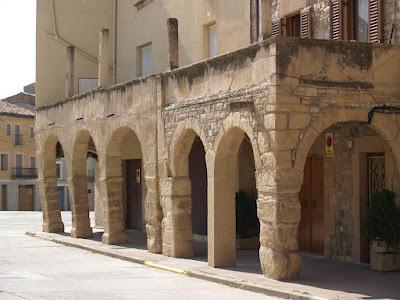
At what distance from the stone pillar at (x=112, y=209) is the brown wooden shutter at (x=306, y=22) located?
6746mm

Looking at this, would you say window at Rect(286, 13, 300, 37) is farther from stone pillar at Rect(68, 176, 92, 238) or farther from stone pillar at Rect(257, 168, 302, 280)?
stone pillar at Rect(68, 176, 92, 238)

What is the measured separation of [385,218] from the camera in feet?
45.7

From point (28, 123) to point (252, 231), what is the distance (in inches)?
1937

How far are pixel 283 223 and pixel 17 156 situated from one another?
55983 millimetres

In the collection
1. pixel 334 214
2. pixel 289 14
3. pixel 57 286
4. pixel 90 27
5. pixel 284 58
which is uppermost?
pixel 90 27

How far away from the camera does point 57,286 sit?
13344mm

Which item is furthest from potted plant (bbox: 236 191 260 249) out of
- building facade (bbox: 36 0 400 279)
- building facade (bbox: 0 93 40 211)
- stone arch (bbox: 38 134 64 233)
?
building facade (bbox: 0 93 40 211)

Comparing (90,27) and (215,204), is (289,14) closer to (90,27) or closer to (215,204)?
(215,204)

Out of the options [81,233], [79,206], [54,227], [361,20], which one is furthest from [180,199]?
[54,227]

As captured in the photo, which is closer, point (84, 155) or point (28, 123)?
point (84, 155)

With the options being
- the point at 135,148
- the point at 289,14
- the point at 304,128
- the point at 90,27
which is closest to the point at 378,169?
the point at 304,128

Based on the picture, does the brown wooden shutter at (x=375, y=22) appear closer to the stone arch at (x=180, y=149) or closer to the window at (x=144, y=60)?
the stone arch at (x=180, y=149)

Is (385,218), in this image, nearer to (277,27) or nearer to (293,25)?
(293,25)

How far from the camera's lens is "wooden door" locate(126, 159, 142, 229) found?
26219mm
